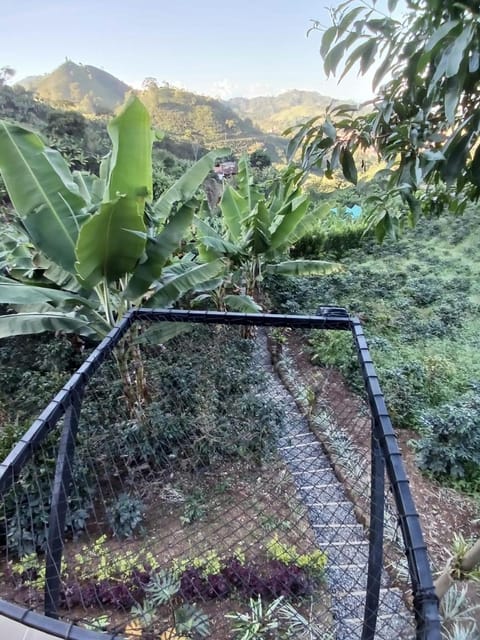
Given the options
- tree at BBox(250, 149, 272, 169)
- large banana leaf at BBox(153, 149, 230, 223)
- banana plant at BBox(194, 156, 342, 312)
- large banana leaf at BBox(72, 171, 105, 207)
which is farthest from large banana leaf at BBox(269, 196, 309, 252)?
tree at BBox(250, 149, 272, 169)

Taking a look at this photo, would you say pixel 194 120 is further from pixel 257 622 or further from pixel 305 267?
pixel 257 622

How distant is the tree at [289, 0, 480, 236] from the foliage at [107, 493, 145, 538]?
1732mm

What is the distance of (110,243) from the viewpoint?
1.65 m

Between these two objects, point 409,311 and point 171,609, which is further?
point 409,311

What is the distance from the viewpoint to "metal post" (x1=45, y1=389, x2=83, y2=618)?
114 cm

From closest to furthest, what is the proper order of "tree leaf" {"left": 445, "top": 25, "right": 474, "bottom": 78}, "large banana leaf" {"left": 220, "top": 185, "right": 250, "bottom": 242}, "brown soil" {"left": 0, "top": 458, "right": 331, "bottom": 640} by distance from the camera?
1. "tree leaf" {"left": 445, "top": 25, "right": 474, "bottom": 78}
2. "brown soil" {"left": 0, "top": 458, "right": 331, "bottom": 640}
3. "large banana leaf" {"left": 220, "top": 185, "right": 250, "bottom": 242}

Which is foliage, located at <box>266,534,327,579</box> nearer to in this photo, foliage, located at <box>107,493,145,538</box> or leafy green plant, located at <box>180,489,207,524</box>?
leafy green plant, located at <box>180,489,207,524</box>

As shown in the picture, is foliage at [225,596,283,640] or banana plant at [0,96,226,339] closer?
foliage at [225,596,283,640]

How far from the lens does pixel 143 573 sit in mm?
1559

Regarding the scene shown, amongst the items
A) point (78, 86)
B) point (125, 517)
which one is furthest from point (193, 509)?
point (78, 86)

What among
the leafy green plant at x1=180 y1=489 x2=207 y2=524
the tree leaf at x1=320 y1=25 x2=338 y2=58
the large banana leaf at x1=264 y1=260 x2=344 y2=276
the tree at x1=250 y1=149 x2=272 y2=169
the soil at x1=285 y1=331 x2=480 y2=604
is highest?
the tree at x1=250 y1=149 x2=272 y2=169

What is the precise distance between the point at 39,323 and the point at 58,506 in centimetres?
101

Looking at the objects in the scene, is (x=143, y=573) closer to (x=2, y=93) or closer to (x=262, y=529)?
(x=262, y=529)

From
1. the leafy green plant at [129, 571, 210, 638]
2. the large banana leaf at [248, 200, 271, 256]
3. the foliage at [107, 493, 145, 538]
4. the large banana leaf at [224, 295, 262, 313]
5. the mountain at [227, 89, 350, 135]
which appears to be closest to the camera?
the leafy green plant at [129, 571, 210, 638]
